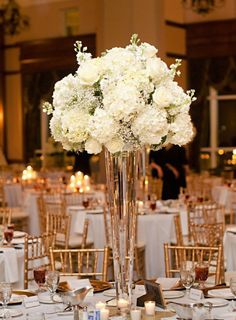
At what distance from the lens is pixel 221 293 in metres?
4.57

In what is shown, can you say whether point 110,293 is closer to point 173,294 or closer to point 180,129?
point 173,294

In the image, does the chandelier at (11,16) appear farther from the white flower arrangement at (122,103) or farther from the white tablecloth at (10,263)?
the white flower arrangement at (122,103)

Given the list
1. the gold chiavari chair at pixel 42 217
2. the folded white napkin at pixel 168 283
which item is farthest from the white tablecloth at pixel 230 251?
the folded white napkin at pixel 168 283

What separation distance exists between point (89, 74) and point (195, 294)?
1.40 m

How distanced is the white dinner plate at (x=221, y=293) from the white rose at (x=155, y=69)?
136 centimetres

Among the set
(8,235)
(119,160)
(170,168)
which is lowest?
(8,235)

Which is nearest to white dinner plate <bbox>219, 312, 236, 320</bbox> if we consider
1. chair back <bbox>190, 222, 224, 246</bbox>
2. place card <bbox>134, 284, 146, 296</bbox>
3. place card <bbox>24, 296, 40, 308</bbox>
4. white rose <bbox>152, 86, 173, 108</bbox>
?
place card <bbox>134, 284, 146, 296</bbox>

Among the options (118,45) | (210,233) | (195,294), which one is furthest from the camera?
(118,45)

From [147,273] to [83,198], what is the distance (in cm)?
292

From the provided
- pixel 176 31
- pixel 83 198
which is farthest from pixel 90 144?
pixel 176 31

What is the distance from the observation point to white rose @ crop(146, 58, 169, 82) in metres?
3.84

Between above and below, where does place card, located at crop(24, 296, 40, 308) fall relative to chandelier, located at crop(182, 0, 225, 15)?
below

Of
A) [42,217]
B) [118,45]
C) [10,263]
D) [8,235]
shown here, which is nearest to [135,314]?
[10,263]

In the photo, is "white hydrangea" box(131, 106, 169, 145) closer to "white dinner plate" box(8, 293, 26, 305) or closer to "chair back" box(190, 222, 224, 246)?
"white dinner plate" box(8, 293, 26, 305)
